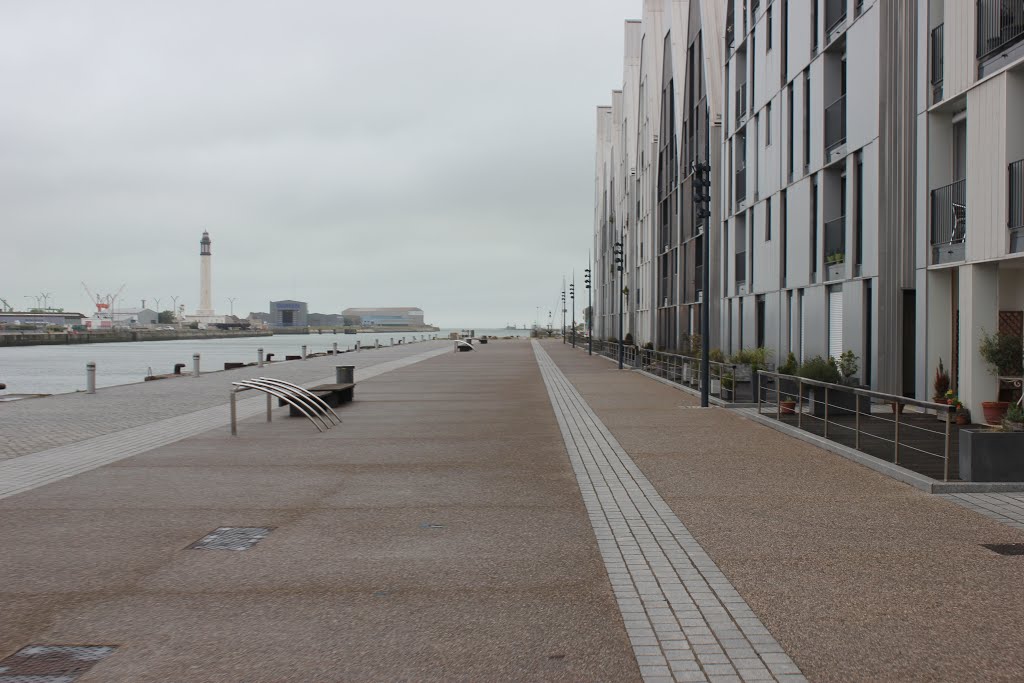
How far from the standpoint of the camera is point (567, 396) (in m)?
20.5

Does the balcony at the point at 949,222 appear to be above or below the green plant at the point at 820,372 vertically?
above

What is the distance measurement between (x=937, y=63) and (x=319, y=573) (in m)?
13.9

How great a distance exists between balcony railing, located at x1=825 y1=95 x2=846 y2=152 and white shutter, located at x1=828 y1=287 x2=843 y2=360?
309 cm

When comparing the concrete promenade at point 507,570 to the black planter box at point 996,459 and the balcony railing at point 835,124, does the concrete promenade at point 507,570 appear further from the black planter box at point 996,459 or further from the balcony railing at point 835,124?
the balcony railing at point 835,124

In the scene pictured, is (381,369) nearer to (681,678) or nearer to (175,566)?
(175,566)

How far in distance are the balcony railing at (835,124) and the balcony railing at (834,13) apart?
1.60 m

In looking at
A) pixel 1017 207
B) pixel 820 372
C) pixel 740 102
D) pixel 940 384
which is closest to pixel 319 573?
pixel 1017 207

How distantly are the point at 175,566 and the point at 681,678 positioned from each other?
3.56 meters

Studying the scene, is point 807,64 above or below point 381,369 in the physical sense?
above

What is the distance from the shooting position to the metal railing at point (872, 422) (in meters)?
9.36

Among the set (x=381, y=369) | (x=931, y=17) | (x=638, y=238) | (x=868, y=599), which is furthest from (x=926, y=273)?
(x=638, y=238)

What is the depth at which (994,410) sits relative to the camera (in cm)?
1289

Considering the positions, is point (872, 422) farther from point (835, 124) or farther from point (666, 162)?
point (666, 162)

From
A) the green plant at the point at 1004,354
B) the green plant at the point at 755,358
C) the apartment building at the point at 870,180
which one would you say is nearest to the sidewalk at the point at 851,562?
the green plant at the point at 1004,354
